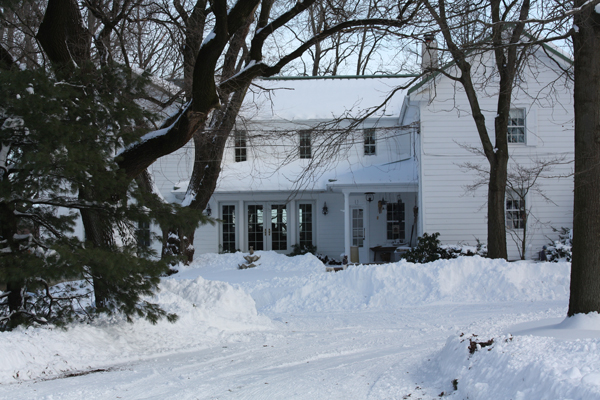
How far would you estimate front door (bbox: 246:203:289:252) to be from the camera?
20703 mm

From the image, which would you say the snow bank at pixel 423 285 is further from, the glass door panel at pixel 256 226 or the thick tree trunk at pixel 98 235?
the glass door panel at pixel 256 226

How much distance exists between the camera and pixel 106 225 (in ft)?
26.0

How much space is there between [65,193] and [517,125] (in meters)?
14.8

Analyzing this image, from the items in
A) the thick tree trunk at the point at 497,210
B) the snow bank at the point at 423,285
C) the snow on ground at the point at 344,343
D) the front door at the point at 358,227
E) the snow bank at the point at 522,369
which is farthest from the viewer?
the front door at the point at 358,227

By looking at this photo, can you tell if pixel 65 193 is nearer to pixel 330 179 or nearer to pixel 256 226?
pixel 330 179

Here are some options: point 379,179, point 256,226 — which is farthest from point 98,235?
point 256,226

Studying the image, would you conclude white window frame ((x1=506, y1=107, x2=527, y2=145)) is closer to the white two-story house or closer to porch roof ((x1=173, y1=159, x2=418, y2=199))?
the white two-story house

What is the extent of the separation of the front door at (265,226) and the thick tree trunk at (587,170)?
14060 mm

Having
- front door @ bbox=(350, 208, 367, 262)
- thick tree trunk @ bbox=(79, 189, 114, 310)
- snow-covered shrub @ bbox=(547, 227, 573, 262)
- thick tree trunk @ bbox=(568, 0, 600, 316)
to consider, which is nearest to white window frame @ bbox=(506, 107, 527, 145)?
snow-covered shrub @ bbox=(547, 227, 573, 262)

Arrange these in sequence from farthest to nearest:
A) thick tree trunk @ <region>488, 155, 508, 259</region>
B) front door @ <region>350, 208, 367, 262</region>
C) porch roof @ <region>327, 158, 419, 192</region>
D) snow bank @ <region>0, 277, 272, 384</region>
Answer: front door @ <region>350, 208, 367, 262</region>, porch roof @ <region>327, 158, 419, 192</region>, thick tree trunk @ <region>488, 155, 508, 259</region>, snow bank @ <region>0, 277, 272, 384</region>

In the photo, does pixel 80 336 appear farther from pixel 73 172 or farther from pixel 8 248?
pixel 73 172

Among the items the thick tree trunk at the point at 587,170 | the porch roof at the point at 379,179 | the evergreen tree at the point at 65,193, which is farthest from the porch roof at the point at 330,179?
the thick tree trunk at the point at 587,170

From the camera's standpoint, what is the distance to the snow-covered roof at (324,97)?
20.3 metres

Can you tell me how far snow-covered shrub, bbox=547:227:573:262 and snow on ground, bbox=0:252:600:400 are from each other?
326 centimetres
